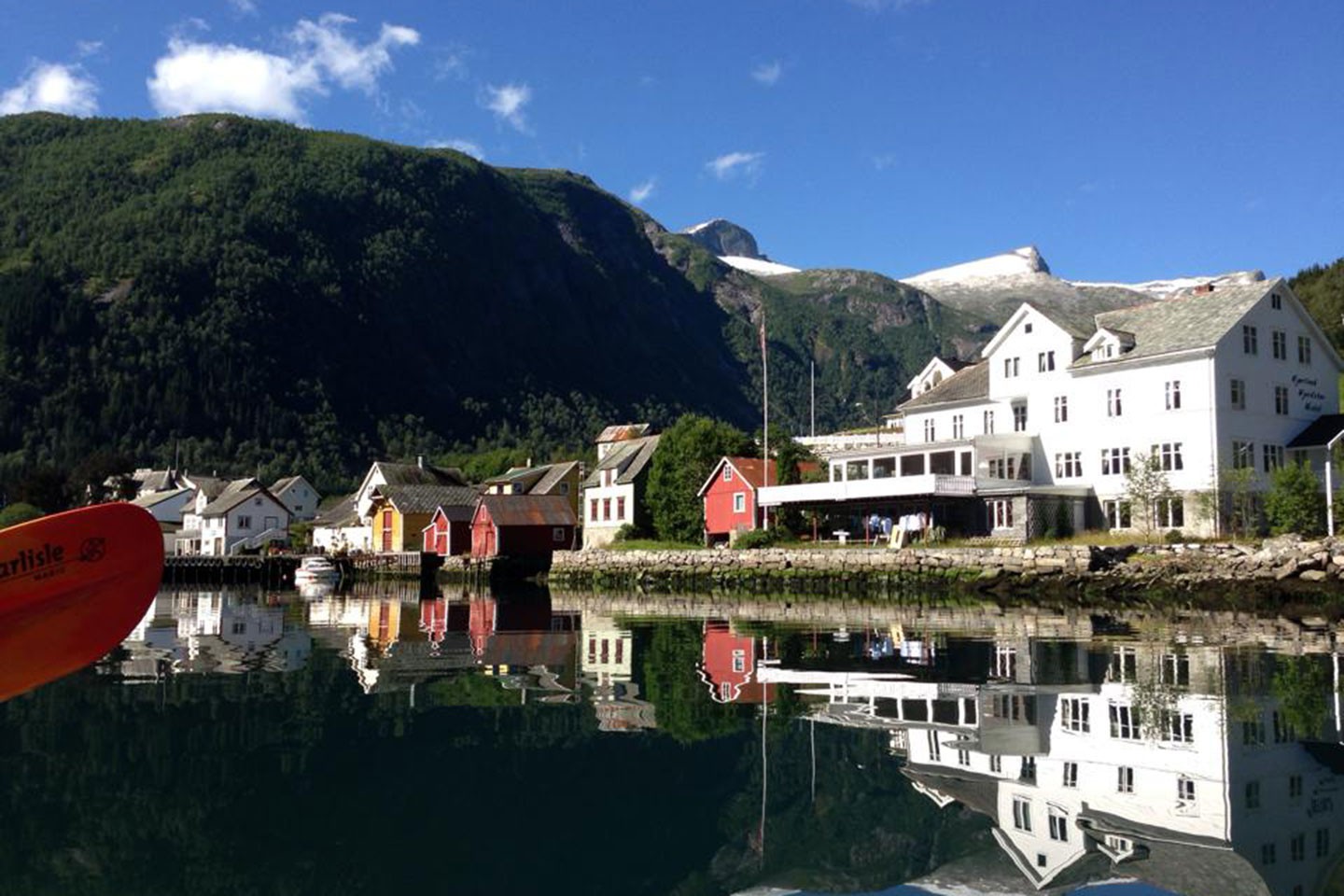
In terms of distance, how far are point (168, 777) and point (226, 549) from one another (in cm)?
9691

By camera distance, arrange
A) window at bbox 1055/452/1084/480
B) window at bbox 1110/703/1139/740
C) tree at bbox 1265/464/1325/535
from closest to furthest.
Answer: window at bbox 1110/703/1139/740, tree at bbox 1265/464/1325/535, window at bbox 1055/452/1084/480

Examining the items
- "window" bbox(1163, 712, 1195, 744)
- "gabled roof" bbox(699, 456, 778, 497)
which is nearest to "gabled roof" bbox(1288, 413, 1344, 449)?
"gabled roof" bbox(699, 456, 778, 497)

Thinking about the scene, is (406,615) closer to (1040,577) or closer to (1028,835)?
(1040,577)

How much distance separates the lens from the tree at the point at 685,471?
63.5 meters

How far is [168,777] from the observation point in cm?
1037

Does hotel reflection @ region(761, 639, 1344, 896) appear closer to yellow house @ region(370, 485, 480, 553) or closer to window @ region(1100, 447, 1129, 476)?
window @ region(1100, 447, 1129, 476)

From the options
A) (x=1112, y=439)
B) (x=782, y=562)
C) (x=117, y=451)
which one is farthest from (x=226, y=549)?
(x=1112, y=439)

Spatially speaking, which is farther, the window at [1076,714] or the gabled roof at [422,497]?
the gabled roof at [422,497]

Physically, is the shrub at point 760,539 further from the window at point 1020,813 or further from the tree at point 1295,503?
the window at point 1020,813

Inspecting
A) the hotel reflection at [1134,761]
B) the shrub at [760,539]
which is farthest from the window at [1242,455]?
the hotel reflection at [1134,761]

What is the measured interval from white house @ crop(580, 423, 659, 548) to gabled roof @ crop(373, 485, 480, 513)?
13321 millimetres

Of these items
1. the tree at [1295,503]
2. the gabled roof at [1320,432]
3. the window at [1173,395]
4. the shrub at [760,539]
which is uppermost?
the window at [1173,395]

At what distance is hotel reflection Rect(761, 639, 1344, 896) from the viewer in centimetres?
782

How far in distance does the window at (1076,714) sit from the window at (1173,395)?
34.1 meters
